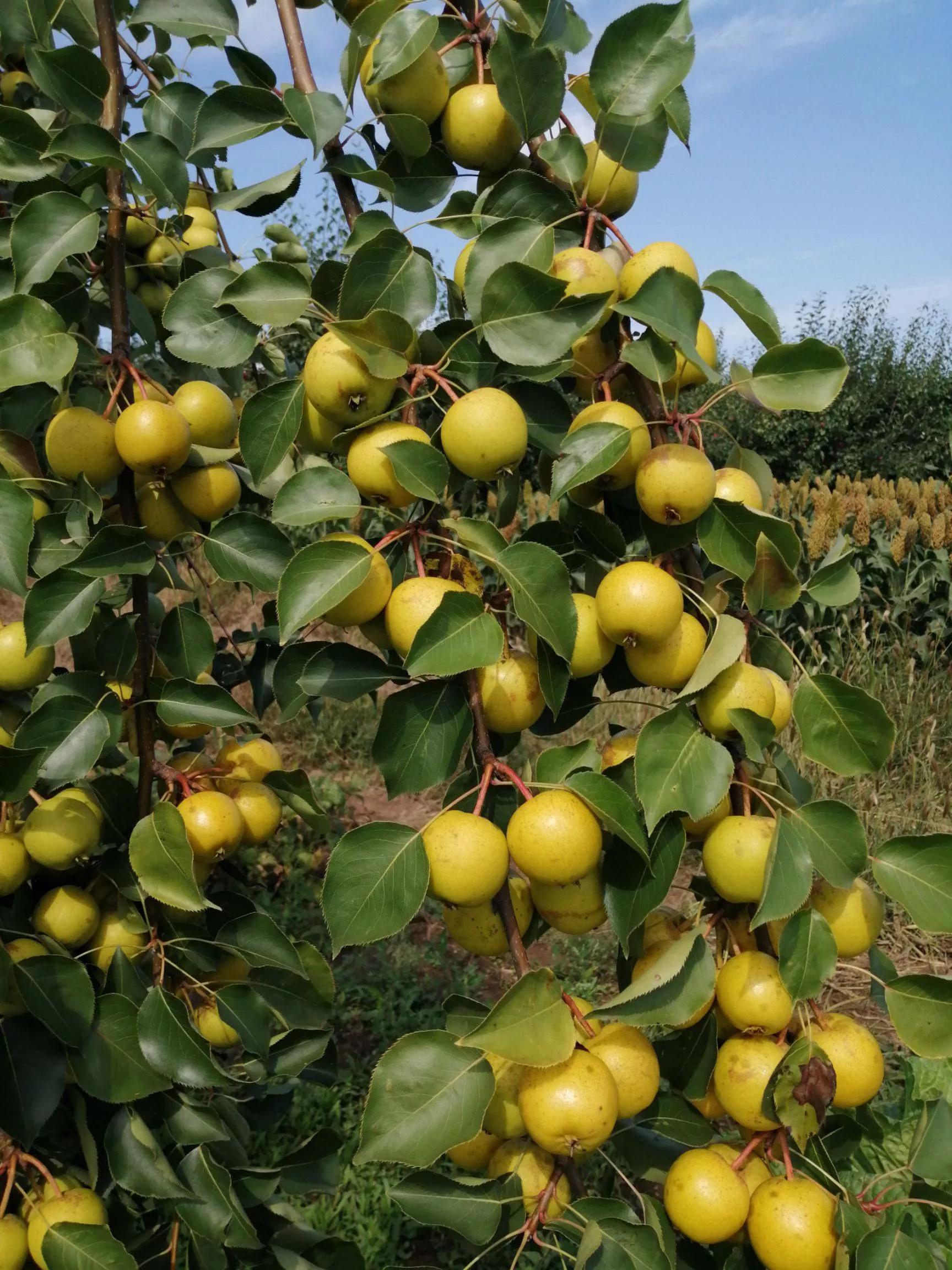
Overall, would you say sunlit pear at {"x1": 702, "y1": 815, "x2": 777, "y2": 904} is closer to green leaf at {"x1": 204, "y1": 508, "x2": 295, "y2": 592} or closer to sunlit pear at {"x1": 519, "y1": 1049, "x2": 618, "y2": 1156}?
sunlit pear at {"x1": 519, "y1": 1049, "x2": 618, "y2": 1156}

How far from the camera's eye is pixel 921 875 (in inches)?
33.8

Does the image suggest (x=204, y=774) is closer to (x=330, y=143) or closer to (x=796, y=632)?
(x=330, y=143)

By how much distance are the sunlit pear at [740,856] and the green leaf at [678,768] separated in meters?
0.05

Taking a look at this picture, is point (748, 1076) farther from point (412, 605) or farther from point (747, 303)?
point (747, 303)

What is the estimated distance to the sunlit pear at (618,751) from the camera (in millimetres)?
911

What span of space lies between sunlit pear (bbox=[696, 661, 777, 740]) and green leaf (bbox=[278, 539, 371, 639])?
316 mm

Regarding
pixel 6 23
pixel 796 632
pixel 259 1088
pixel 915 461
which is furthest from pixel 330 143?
pixel 915 461

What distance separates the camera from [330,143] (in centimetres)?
98

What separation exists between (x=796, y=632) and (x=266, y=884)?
337cm

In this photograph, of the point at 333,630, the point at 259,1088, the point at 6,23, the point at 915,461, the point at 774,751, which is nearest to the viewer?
the point at 774,751

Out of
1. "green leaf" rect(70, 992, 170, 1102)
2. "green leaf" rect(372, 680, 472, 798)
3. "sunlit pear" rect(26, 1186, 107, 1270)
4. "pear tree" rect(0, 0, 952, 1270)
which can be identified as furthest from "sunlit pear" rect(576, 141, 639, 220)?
"sunlit pear" rect(26, 1186, 107, 1270)

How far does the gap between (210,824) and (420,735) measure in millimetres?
320

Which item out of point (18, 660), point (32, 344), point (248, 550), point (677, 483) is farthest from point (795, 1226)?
point (32, 344)

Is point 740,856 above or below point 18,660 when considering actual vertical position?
below
